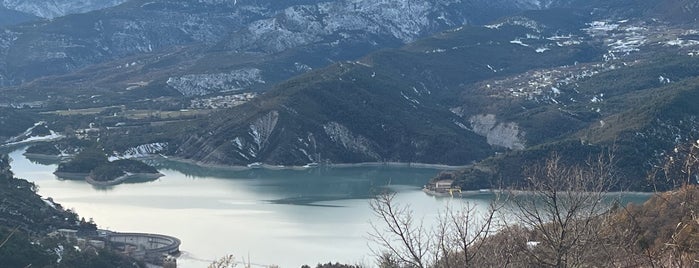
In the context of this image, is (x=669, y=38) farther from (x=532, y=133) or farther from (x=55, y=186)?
(x=55, y=186)

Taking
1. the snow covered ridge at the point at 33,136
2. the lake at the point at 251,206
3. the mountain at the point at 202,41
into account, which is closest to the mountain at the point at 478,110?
the lake at the point at 251,206

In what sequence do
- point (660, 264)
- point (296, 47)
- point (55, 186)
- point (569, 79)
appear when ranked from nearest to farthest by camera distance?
point (660, 264) → point (55, 186) → point (569, 79) → point (296, 47)

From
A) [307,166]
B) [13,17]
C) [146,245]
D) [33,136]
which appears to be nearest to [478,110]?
[307,166]

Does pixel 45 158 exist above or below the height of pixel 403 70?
below

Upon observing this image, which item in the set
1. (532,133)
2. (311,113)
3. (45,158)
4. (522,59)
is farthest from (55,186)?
(522,59)

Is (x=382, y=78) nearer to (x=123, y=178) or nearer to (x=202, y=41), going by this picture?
(x=123, y=178)
